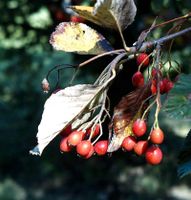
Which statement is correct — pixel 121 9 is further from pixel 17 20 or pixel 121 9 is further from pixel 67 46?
pixel 17 20

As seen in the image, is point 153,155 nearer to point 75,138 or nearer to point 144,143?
point 144,143

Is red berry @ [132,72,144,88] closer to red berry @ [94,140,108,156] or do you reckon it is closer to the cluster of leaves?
the cluster of leaves

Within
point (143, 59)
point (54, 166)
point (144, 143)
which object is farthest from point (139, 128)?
point (54, 166)

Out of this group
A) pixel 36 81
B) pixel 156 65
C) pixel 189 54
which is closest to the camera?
pixel 156 65

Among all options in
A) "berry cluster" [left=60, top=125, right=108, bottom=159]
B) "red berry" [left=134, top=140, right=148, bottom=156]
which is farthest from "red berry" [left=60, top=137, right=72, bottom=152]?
"red berry" [left=134, top=140, right=148, bottom=156]

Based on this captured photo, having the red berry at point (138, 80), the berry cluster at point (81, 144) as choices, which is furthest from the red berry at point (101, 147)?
the red berry at point (138, 80)

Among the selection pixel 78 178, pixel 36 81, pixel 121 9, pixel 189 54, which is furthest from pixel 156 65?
pixel 36 81
